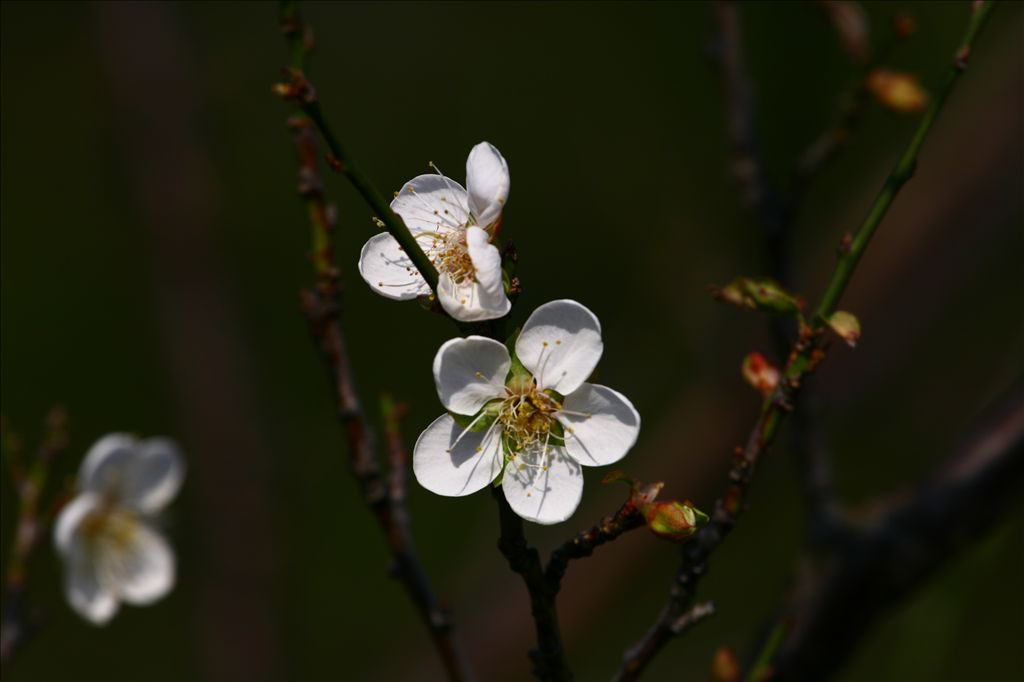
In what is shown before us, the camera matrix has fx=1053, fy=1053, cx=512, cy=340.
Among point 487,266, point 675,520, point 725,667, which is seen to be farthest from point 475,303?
point 725,667

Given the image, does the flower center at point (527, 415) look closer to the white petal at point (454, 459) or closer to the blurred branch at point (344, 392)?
the white petal at point (454, 459)

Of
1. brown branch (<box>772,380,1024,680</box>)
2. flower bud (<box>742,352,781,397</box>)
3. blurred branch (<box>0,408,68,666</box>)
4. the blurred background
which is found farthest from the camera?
the blurred background

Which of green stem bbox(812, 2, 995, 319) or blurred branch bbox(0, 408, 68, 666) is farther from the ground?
blurred branch bbox(0, 408, 68, 666)

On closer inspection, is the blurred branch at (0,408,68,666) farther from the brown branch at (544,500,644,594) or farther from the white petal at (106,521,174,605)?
Result: the brown branch at (544,500,644,594)

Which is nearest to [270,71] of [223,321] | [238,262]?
[238,262]

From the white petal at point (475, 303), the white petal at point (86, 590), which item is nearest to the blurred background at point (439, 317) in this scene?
the white petal at point (86, 590)

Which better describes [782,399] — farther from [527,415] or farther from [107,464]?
[107,464]

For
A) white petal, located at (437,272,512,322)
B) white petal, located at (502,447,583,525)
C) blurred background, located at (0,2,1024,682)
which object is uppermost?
blurred background, located at (0,2,1024,682)

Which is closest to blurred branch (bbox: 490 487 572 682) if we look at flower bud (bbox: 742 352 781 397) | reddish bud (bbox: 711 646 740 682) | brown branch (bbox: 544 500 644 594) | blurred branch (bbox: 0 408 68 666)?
brown branch (bbox: 544 500 644 594)
